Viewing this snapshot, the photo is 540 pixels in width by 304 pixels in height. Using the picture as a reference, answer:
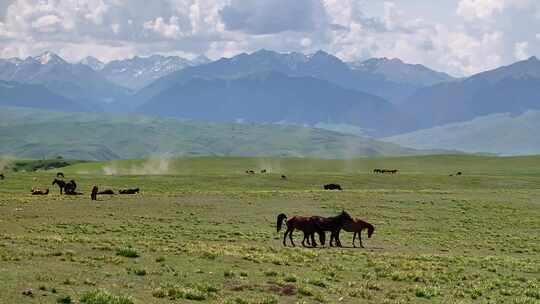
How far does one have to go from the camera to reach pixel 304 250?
100ft

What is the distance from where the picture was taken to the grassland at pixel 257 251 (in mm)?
20188

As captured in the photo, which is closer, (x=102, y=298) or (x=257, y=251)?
(x=102, y=298)

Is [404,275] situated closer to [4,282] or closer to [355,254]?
[355,254]

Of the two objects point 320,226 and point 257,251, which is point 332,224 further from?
point 257,251

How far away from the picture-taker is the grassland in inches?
795

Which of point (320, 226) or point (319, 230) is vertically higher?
point (320, 226)

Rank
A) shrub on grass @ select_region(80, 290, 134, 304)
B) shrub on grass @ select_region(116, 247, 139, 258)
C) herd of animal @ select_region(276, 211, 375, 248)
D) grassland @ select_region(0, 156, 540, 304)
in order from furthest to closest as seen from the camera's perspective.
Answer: herd of animal @ select_region(276, 211, 375, 248), shrub on grass @ select_region(116, 247, 139, 258), grassland @ select_region(0, 156, 540, 304), shrub on grass @ select_region(80, 290, 134, 304)

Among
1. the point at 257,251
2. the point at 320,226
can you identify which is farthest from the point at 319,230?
the point at 257,251

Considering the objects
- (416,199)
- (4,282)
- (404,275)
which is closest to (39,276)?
(4,282)

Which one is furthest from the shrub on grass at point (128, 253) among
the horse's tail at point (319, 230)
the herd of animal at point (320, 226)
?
the horse's tail at point (319, 230)

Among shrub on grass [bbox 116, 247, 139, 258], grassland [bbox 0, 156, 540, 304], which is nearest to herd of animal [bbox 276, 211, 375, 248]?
grassland [bbox 0, 156, 540, 304]

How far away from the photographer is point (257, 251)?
98.2 feet

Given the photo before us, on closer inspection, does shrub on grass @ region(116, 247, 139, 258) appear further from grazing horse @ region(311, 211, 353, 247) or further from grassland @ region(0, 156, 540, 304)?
grazing horse @ region(311, 211, 353, 247)

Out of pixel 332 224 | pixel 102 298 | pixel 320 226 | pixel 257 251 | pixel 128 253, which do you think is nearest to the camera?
pixel 102 298
